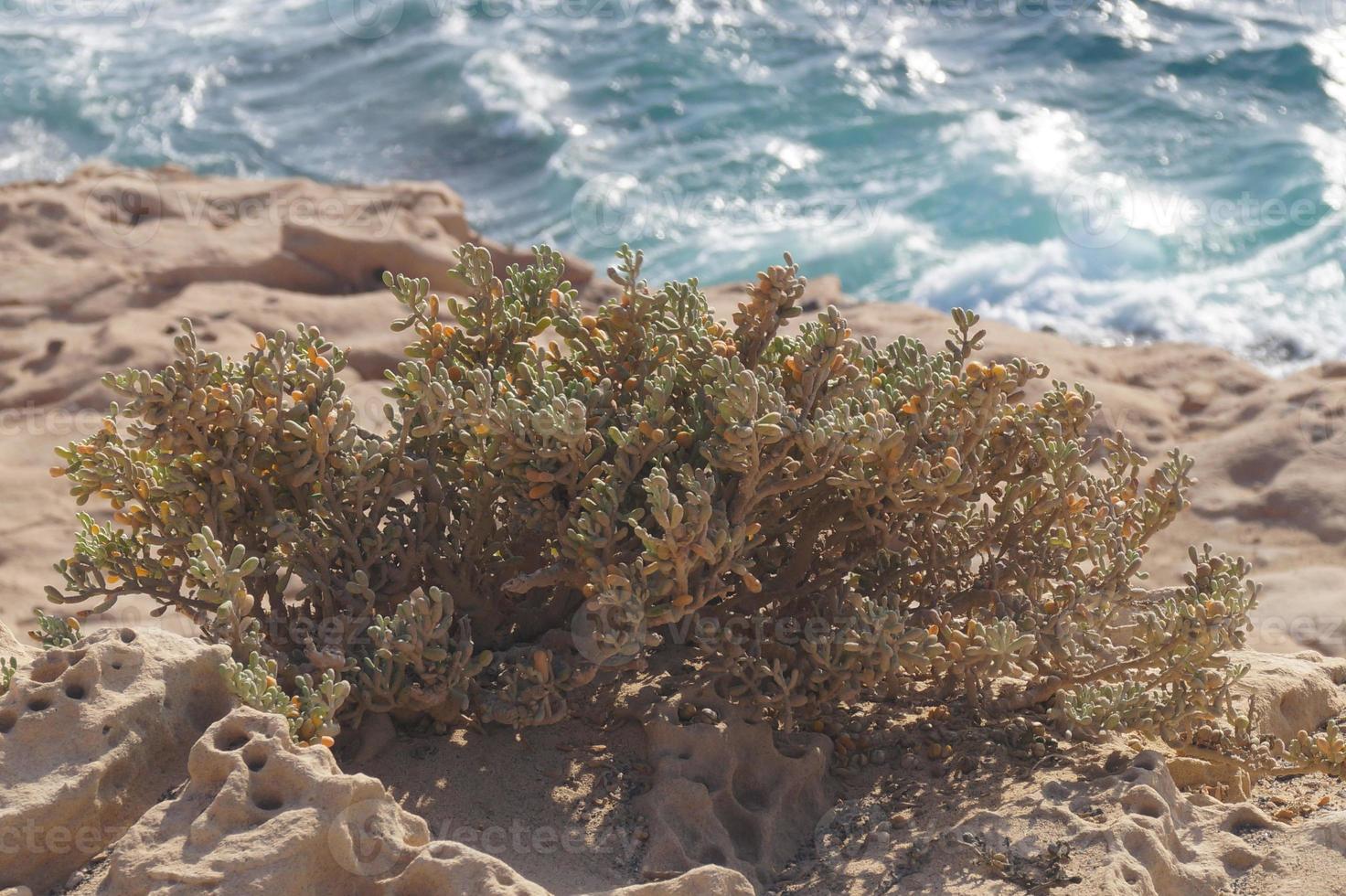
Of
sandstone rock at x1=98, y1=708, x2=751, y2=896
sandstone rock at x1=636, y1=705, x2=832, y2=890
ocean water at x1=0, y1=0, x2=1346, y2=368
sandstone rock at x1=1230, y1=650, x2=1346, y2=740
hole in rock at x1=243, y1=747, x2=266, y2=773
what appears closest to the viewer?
sandstone rock at x1=98, y1=708, x2=751, y2=896

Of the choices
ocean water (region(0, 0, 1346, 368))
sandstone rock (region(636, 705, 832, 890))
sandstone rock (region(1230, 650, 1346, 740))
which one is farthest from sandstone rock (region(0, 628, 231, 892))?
ocean water (region(0, 0, 1346, 368))

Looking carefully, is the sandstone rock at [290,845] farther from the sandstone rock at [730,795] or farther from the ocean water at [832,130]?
the ocean water at [832,130]

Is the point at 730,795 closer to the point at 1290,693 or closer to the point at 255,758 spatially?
the point at 255,758

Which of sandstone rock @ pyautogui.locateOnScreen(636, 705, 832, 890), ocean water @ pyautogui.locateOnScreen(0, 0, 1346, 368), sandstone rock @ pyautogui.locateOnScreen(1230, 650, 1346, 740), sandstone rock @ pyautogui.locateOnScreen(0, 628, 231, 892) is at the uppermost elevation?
sandstone rock @ pyautogui.locateOnScreen(0, 628, 231, 892)

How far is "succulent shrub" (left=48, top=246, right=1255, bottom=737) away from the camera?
311 centimetres

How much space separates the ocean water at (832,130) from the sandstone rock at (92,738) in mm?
9043

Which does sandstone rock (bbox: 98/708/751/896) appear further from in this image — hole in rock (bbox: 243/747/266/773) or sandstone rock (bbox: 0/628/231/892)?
sandstone rock (bbox: 0/628/231/892)

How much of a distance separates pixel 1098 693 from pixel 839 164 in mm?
11259

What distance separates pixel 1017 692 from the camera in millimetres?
3650

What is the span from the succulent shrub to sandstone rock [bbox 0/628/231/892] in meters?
0.18

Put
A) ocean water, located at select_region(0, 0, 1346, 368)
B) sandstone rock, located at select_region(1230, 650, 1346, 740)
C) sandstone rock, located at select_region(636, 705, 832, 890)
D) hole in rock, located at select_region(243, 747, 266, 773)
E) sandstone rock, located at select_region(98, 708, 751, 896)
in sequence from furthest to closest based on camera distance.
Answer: ocean water, located at select_region(0, 0, 1346, 368) → sandstone rock, located at select_region(1230, 650, 1346, 740) → sandstone rock, located at select_region(636, 705, 832, 890) → hole in rock, located at select_region(243, 747, 266, 773) → sandstone rock, located at select_region(98, 708, 751, 896)

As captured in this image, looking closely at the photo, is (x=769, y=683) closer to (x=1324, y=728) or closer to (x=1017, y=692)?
(x=1017, y=692)

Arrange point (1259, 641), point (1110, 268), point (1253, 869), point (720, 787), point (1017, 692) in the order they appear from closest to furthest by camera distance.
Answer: point (1253, 869) < point (720, 787) < point (1017, 692) < point (1259, 641) < point (1110, 268)

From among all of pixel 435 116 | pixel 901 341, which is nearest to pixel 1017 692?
pixel 901 341
